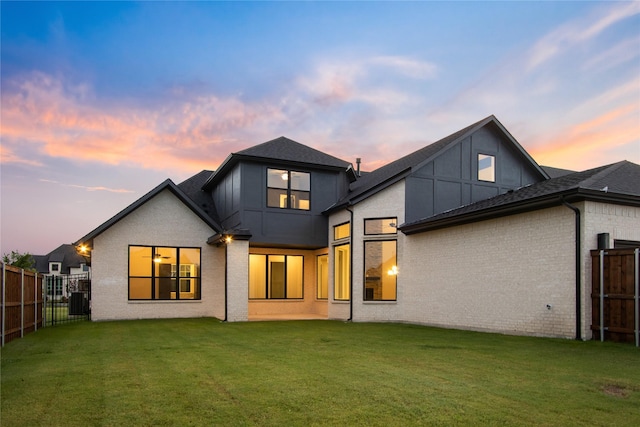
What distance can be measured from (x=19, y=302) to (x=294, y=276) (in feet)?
35.4

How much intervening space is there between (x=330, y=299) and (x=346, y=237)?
8.31ft

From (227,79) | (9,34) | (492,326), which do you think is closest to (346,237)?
(492,326)

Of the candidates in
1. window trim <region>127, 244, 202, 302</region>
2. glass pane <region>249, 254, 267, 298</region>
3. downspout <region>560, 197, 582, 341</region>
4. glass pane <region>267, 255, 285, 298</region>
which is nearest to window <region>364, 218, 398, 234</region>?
glass pane <region>267, 255, 285, 298</region>

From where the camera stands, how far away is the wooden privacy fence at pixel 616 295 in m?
9.54

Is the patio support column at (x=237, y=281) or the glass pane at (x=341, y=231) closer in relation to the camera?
the patio support column at (x=237, y=281)

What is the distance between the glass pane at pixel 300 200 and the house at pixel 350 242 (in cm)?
4

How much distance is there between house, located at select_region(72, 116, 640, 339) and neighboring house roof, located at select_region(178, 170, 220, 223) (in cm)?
45

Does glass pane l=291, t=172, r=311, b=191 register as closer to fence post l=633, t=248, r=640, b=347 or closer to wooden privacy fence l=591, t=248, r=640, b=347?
wooden privacy fence l=591, t=248, r=640, b=347

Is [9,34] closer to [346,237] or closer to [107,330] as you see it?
[107,330]

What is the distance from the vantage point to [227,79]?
17.9 m

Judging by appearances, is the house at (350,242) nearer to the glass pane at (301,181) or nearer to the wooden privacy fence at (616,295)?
the glass pane at (301,181)

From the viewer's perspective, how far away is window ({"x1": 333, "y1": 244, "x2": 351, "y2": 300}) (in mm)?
17125

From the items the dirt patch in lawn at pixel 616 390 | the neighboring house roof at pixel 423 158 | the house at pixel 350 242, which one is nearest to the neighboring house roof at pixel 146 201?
the house at pixel 350 242

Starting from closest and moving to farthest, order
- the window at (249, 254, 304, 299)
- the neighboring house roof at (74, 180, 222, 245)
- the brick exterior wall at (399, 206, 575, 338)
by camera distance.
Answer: the brick exterior wall at (399, 206, 575, 338) → the neighboring house roof at (74, 180, 222, 245) → the window at (249, 254, 304, 299)
